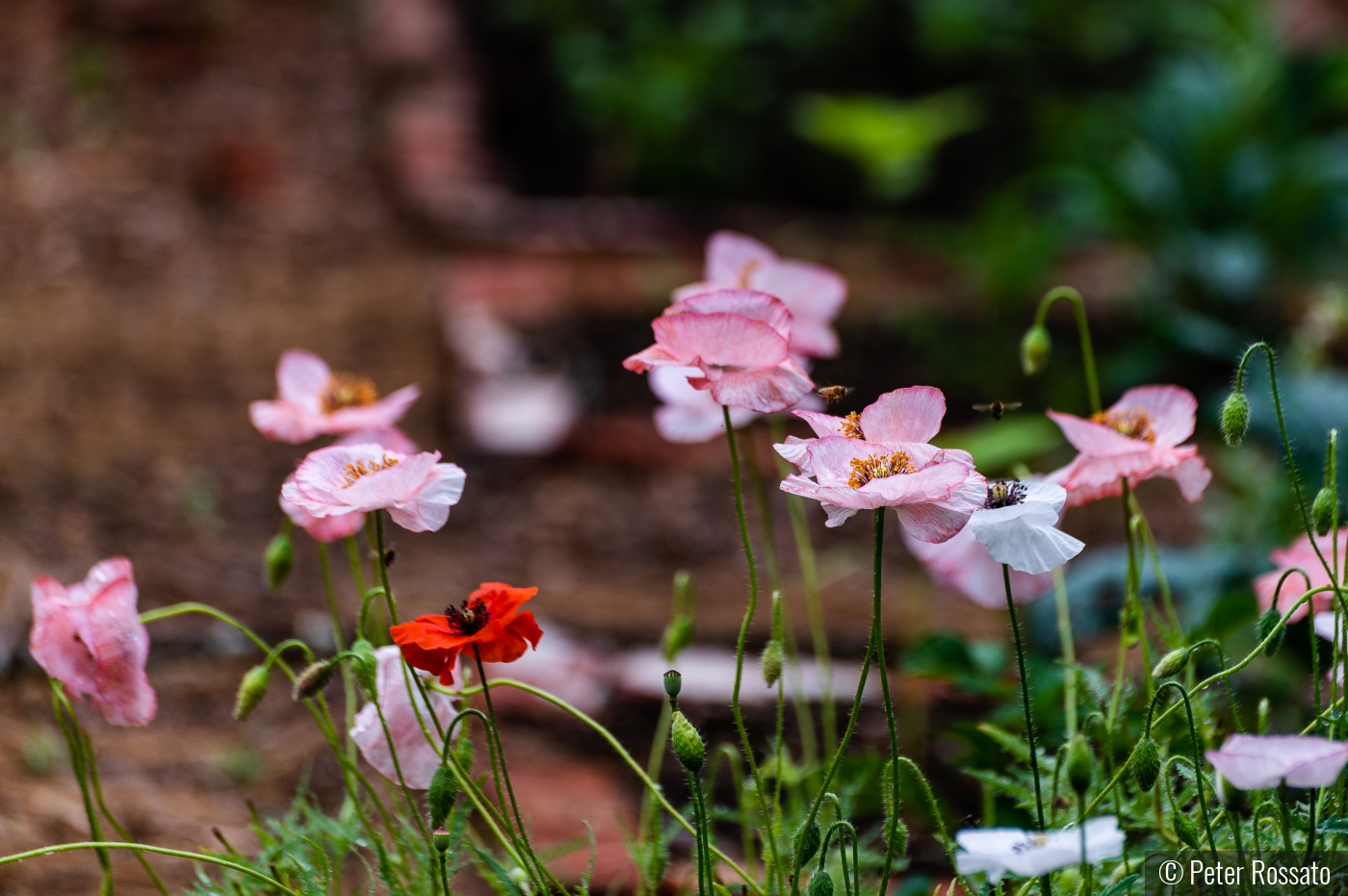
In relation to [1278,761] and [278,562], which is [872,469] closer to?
[1278,761]

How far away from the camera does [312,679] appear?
0.64 m

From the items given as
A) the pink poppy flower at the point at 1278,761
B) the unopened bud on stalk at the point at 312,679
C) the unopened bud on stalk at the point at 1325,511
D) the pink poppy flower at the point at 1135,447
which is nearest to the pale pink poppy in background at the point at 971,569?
the pink poppy flower at the point at 1135,447

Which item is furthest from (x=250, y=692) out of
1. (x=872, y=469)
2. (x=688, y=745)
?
(x=872, y=469)

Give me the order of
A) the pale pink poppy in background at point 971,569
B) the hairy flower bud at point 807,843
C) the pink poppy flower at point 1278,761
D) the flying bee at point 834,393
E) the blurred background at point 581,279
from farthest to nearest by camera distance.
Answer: the blurred background at point 581,279, the pale pink poppy in background at point 971,569, the flying bee at point 834,393, the hairy flower bud at point 807,843, the pink poppy flower at point 1278,761

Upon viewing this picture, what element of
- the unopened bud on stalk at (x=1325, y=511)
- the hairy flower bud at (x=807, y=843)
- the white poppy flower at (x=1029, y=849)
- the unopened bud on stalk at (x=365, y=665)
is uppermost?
the unopened bud on stalk at (x=1325, y=511)

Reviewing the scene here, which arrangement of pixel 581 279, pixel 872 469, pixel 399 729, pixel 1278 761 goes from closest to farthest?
pixel 1278 761, pixel 872 469, pixel 399 729, pixel 581 279

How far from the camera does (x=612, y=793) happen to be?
1.23 m

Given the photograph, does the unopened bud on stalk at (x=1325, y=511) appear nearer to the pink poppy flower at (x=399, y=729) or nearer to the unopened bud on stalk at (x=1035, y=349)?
the unopened bud on stalk at (x=1035, y=349)

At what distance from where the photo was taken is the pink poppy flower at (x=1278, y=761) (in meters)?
0.50

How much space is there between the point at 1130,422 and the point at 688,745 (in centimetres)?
37

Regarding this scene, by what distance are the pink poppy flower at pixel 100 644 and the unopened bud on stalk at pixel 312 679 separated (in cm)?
11

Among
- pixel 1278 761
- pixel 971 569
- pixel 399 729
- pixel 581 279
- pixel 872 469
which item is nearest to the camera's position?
pixel 1278 761

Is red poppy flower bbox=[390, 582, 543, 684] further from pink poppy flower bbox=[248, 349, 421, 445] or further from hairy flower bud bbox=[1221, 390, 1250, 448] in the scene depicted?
hairy flower bud bbox=[1221, 390, 1250, 448]

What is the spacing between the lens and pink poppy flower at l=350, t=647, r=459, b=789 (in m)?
0.71
